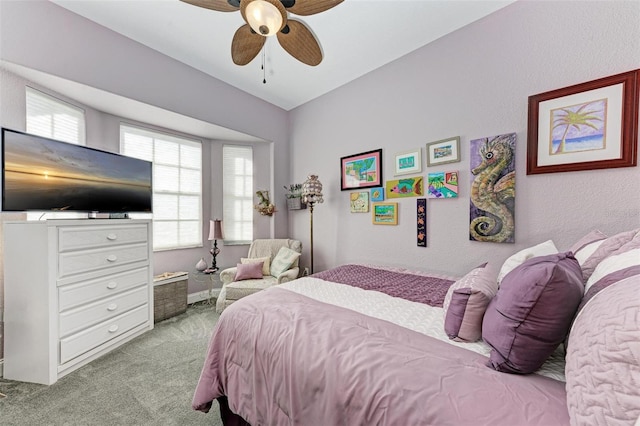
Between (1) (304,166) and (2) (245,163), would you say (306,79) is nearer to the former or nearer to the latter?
(1) (304,166)

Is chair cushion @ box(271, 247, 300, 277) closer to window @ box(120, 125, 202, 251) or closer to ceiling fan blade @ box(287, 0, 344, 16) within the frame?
window @ box(120, 125, 202, 251)

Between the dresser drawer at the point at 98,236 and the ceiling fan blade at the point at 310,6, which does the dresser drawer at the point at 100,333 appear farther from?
the ceiling fan blade at the point at 310,6

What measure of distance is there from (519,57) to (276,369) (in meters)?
2.76

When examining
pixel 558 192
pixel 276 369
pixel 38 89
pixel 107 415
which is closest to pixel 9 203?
pixel 38 89

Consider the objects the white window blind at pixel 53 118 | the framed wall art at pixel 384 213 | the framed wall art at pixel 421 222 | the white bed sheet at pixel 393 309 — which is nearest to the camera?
the white bed sheet at pixel 393 309

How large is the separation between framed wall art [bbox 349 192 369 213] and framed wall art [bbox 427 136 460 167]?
0.82m

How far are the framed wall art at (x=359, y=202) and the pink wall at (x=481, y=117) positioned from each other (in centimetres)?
10

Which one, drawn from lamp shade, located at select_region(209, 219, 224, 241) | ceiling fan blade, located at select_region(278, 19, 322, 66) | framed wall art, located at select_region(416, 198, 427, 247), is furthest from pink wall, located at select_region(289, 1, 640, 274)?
lamp shade, located at select_region(209, 219, 224, 241)

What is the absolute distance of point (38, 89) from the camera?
2.20m

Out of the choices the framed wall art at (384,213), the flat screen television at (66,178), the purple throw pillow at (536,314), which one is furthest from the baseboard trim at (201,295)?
the purple throw pillow at (536,314)

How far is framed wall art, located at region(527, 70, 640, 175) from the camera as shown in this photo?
1590mm

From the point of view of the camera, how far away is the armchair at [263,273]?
9.18 ft

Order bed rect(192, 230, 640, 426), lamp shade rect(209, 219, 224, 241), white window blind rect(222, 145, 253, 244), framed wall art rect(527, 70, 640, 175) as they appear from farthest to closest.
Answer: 1. white window blind rect(222, 145, 253, 244)
2. lamp shade rect(209, 219, 224, 241)
3. framed wall art rect(527, 70, 640, 175)
4. bed rect(192, 230, 640, 426)

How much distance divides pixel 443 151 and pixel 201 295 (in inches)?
140
